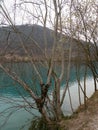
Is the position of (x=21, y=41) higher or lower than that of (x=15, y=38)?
lower

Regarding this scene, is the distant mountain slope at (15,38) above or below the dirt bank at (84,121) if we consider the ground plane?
above

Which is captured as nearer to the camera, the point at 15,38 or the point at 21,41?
the point at 21,41

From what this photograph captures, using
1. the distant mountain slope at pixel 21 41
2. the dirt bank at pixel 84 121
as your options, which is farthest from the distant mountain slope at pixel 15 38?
the dirt bank at pixel 84 121

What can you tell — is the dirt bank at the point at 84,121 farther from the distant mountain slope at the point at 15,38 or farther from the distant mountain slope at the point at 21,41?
the distant mountain slope at the point at 15,38

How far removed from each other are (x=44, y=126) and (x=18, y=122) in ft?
14.5

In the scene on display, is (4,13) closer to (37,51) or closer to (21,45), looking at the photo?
(21,45)

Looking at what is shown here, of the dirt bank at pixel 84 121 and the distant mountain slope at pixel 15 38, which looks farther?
the dirt bank at pixel 84 121

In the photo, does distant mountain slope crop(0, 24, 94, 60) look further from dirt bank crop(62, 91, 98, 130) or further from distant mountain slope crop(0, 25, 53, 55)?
dirt bank crop(62, 91, 98, 130)

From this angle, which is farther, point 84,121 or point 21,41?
point 84,121

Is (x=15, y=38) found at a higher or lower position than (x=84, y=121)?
higher

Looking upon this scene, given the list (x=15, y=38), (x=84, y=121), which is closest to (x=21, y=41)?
(x=15, y=38)

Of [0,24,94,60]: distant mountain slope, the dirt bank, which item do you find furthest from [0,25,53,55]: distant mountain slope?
the dirt bank

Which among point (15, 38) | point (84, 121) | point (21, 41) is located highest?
point (15, 38)

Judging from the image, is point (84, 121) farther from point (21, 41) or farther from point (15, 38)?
point (15, 38)
